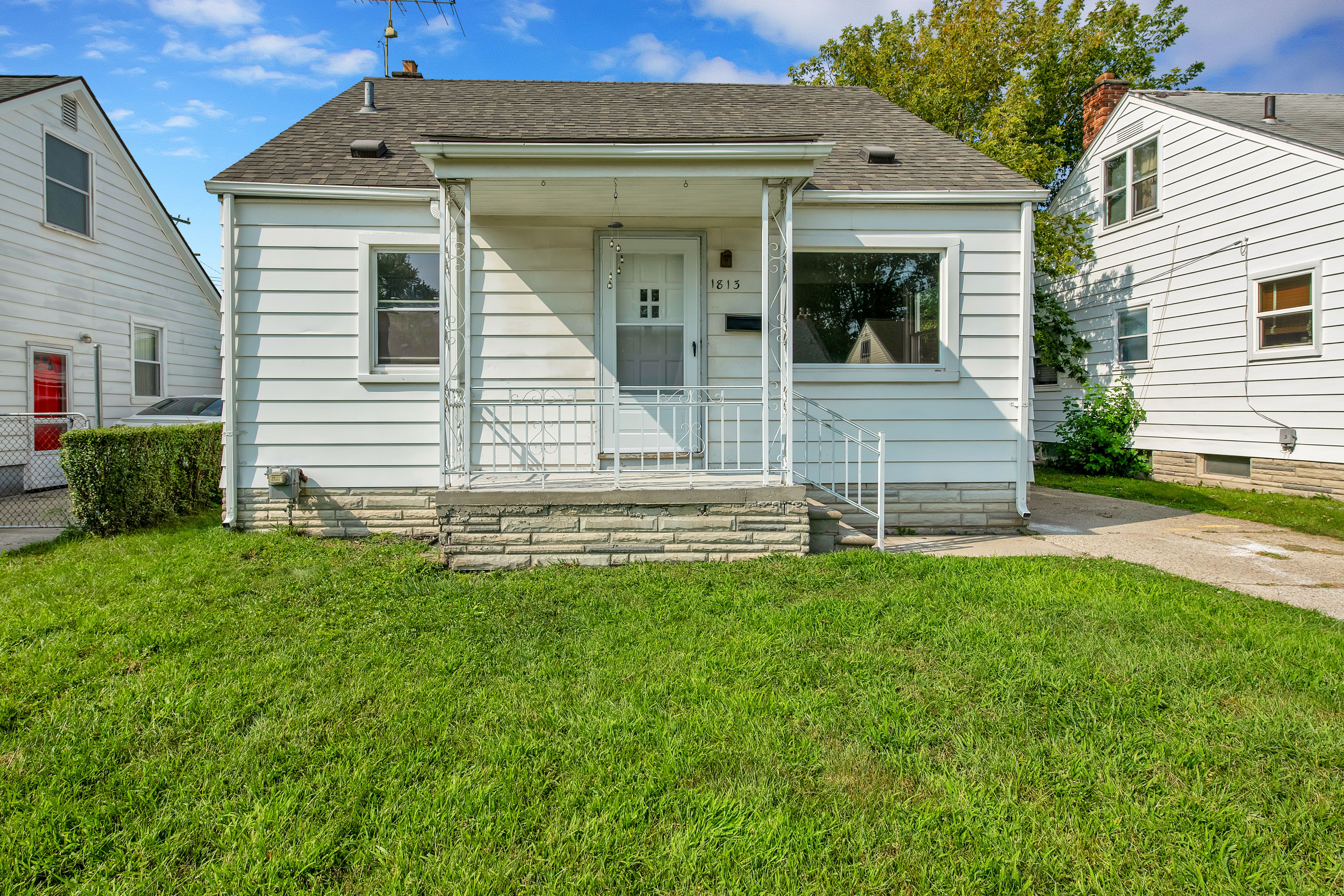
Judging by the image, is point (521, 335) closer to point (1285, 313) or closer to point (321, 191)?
point (321, 191)

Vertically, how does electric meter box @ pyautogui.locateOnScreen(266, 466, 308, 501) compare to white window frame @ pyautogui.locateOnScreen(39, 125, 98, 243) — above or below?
below

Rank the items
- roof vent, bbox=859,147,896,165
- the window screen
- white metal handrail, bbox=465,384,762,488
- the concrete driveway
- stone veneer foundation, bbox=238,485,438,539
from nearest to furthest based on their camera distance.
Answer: the concrete driveway < white metal handrail, bbox=465,384,762,488 < stone veneer foundation, bbox=238,485,438,539 < roof vent, bbox=859,147,896,165 < the window screen

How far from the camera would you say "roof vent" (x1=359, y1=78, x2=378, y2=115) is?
7184 mm

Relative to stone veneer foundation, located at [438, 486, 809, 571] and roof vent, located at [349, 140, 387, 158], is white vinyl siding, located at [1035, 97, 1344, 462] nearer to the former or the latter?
stone veneer foundation, located at [438, 486, 809, 571]

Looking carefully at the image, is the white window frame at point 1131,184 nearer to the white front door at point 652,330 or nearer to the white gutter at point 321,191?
the white front door at point 652,330

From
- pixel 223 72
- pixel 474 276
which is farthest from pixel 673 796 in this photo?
pixel 223 72

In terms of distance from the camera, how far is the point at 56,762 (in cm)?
225

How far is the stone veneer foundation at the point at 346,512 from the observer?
5.90 metres

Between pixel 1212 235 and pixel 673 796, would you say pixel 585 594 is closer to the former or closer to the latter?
pixel 673 796

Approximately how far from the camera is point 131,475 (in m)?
5.91

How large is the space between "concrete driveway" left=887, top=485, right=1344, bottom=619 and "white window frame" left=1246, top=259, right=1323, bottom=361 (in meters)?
2.55

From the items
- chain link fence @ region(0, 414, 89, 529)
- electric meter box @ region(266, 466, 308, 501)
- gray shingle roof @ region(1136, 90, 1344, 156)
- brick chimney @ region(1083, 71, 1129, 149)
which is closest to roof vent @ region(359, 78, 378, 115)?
electric meter box @ region(266, 466, 308, 501)

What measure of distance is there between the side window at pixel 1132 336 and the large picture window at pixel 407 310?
10.7 m

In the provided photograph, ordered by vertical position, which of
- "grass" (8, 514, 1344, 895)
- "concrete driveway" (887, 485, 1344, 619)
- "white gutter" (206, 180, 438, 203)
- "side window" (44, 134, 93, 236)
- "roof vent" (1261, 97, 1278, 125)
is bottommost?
"grass" (8, 514, 1344, 895)
